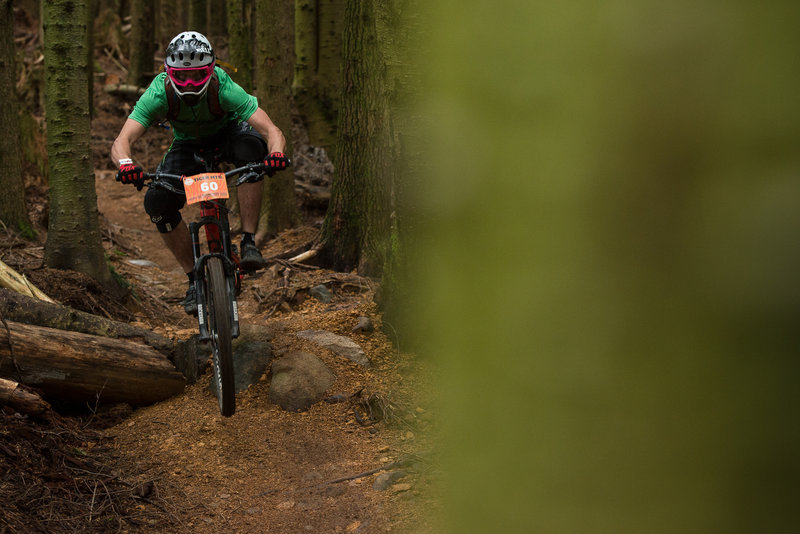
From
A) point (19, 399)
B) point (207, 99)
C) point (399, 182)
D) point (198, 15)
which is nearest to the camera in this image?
point (19, 399)

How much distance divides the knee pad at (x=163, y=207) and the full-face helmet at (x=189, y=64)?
2.34 feet

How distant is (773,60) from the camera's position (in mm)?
412

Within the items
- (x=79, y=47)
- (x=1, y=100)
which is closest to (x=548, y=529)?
(x=79, y=47)

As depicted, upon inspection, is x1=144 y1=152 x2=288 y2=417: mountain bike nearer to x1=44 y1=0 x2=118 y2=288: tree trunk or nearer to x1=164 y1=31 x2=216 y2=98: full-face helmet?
x1=164 y1=31 x2=216 y2=98: full-face helmet

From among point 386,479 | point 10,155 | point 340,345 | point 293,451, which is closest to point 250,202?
point 340,345

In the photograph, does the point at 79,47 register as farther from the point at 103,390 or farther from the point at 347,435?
the point at 347,435

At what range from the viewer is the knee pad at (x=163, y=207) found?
5258 millimetres

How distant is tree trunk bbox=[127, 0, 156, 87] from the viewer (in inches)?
714

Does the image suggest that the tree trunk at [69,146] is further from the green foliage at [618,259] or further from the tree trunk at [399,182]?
the green foliage at [618,259]

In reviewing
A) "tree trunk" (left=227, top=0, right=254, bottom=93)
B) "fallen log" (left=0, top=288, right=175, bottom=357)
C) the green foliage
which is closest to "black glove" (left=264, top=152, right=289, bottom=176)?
"fallen log" (left=0, top=288, right=175, bottom=357)

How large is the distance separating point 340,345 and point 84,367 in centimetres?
170

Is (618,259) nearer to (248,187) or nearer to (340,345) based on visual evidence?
(340,345)

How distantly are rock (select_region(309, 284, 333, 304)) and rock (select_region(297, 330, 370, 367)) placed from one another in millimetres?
1080

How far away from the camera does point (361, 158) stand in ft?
24.4
